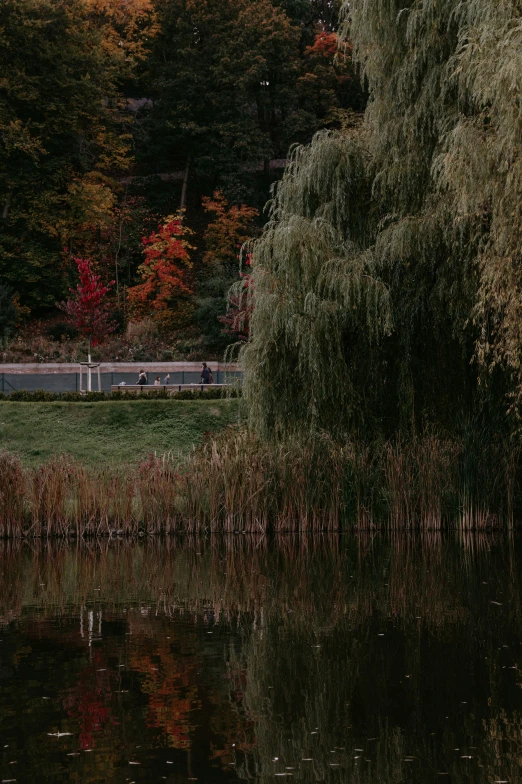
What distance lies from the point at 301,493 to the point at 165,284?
29394 millimetres

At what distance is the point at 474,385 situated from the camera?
16688 millimetres

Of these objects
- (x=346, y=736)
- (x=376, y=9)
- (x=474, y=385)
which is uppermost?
(x=376, y=9)

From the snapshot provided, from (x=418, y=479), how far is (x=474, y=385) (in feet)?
5.32

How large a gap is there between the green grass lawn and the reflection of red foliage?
1623 cm

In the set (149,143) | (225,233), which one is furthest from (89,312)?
(149,143)

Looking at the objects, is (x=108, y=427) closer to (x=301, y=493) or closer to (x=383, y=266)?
(x=301, y=493)

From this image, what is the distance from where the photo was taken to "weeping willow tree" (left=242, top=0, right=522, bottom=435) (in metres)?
15.5

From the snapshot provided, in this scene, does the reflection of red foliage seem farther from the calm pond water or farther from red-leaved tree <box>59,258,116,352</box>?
red-leaved tree <box>59,258,116,352</box>

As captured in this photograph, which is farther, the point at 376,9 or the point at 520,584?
the point at 376,9

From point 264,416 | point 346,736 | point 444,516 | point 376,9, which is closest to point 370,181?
point 376,9

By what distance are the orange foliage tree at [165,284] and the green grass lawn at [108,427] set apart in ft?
54.9

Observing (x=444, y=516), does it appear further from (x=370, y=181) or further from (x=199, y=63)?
(x=199, y=63)

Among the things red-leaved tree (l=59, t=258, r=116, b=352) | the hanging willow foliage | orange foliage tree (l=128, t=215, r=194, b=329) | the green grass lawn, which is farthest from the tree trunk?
the hanging willow foliage

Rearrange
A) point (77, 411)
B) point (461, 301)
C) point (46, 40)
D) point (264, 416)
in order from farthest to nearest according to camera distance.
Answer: point (46, 40), point (77, 411), point (264, 416), point (461, 301)
